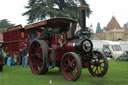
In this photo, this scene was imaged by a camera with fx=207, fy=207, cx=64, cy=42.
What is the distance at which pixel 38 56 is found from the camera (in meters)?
8.07

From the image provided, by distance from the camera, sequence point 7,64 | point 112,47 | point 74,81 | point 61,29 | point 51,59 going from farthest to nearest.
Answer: point 112,47
point 7,64
point 61,29
point 51,59
point 74,81

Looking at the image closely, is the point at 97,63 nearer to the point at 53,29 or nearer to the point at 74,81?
the point at 74,81

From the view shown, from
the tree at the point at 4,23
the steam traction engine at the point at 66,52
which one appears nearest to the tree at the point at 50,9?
the steam traction engine at the point at 66,52

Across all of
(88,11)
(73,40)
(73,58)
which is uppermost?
(88,11)

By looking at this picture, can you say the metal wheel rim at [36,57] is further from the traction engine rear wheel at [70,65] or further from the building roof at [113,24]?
the building roof at [113,24]

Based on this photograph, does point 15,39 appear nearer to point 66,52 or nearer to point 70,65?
point 66,52

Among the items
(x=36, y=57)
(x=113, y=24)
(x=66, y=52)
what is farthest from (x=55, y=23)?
(x=113, y=24)

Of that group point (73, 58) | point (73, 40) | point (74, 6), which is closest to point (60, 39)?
point (73, 40)

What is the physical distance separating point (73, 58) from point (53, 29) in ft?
7.98

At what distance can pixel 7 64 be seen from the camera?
1186 cm

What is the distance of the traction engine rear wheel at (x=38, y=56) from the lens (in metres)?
7.51

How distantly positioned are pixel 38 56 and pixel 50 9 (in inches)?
514

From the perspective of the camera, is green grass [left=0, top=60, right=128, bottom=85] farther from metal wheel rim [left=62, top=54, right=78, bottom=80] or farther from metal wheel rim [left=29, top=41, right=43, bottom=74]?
metal wheel rim [left=29, top=41, right=43, bottom=74]

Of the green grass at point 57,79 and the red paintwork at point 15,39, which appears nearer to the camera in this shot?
the green grass at point 57,79
